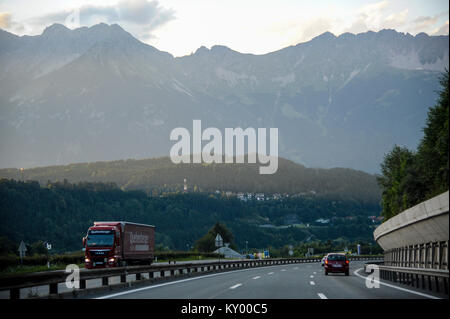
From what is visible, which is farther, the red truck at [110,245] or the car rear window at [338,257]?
the red truck at [110,245]

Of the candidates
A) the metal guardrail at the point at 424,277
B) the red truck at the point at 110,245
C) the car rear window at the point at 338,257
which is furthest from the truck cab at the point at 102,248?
the metal guardrail at the point at 424,277

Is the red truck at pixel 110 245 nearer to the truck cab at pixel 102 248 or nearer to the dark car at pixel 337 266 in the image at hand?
the truck cab at pixel 102 248

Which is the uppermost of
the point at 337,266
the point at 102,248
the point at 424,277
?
the point at 102,248

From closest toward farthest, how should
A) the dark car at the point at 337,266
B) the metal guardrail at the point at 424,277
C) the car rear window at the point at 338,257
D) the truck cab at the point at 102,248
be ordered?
the metal guardrail at the point at 424,277 < the dark car at the point at 337,266 < the car rear window at the point at 338,257 < the truck cab at the point at 102,248

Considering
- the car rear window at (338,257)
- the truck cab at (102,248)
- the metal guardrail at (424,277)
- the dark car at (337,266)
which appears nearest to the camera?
the metal guardrail at (424,277)

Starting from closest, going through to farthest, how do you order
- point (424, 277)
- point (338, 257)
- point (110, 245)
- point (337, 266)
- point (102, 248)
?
point (424, 277)
point (337, 266)
point (338, 257)
point (102, 248)
point (110, 245)

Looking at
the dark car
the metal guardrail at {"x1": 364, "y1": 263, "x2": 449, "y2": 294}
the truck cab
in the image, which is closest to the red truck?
the truck cab

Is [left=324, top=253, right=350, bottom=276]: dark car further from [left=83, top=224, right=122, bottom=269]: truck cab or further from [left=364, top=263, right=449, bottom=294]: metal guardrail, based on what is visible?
[left=83, top=224, right=122, bottom=269]: truck cab

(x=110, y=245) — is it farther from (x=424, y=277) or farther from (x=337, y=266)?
(x=424, y=277)

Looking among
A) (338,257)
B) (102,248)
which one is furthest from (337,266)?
(102,248)

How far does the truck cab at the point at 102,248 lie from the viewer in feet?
144

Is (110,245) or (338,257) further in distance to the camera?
(110,245)

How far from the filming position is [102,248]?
44.0m

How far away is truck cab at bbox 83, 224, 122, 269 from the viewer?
43750 mm
